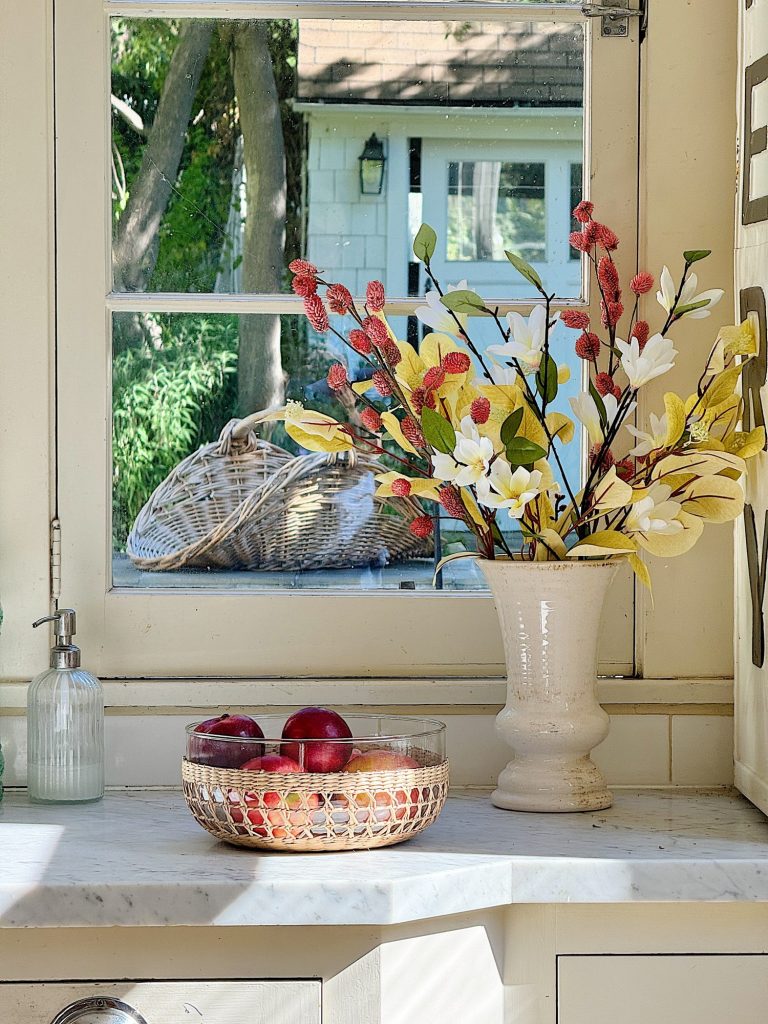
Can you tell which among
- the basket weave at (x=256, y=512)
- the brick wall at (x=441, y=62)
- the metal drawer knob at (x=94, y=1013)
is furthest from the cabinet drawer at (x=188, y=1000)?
the brick wall at (x=441, y=62)

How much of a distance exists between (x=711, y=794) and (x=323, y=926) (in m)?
0.60

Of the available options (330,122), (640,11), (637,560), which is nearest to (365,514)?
(637,560)

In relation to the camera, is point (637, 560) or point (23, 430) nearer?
point (637, 560)

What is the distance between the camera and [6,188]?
1.66 meters

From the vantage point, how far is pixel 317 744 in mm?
1322

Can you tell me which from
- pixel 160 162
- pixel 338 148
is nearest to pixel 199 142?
pixel 160 162

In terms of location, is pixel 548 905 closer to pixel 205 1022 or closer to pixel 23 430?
pixel 205 1022

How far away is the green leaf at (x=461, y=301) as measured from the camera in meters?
1.44

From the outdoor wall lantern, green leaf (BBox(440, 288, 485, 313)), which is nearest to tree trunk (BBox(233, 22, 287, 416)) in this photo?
the outdoor wall lantern

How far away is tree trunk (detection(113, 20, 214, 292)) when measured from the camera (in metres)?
1.69

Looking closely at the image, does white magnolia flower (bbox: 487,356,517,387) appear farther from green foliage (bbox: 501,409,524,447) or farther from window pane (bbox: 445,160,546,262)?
window pane (bbox: 445,160,546,262)

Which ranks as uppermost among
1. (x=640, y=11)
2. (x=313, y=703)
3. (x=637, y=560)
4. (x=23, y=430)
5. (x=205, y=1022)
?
(x=640, y=11)

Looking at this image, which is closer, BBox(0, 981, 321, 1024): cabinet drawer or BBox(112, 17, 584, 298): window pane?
BBox(0, 981, 321, 1024): cabinet drawer

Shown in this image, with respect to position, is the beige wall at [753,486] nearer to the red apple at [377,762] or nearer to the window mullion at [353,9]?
the window mullion at [353,9]
